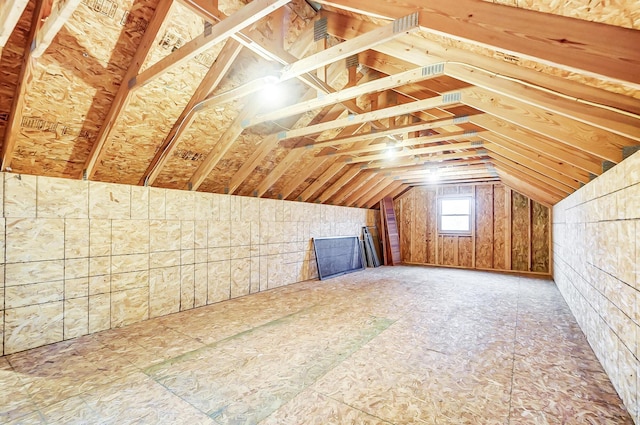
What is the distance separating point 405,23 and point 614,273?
8.78ft

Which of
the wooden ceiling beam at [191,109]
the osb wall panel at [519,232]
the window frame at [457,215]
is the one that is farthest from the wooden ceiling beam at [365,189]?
the wooden ceiling beam at [191,109]

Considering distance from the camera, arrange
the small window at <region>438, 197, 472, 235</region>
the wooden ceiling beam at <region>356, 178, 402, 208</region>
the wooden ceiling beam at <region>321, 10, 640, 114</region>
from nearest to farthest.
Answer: the wooden ceiling beam at <region>321, 10, 640, 114</region> → the wooden ceiling beam at <region>356, 178, 402, 208</region> → the small window at <region>438, 197, 472, 235</region>

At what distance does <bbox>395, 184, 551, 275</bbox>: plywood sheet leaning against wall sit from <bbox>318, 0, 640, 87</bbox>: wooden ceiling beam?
8.05 metres

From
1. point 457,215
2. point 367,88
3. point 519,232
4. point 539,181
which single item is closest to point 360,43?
point 367,88

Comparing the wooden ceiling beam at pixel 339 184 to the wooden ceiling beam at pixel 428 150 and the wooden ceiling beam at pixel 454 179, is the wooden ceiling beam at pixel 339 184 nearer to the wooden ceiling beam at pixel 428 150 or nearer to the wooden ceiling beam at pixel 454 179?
the wooden ceiling beam at pixel 428 150

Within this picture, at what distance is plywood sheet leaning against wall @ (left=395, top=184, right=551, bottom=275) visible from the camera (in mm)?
8023

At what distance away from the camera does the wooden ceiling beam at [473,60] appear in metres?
1.75

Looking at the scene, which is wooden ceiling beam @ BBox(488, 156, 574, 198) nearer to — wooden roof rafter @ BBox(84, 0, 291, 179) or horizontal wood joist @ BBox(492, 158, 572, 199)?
horizontal wood joist @ BBox(492, 158, 572, 199)

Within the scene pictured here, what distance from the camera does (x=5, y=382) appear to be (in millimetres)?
2426

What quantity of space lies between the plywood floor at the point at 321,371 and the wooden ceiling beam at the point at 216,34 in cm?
269

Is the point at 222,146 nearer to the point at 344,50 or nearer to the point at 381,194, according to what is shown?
the point at 344,50

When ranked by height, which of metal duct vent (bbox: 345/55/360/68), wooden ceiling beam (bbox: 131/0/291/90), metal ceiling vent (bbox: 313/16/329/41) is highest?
metal ceiling vent (bbox: 313/16/329/41)

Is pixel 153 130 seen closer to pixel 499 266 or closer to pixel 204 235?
pixel 204 235

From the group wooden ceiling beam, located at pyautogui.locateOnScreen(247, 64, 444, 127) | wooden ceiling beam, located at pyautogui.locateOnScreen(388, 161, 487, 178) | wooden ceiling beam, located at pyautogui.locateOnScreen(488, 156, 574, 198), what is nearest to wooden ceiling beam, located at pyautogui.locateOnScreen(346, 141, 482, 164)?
wooden ceiling beam, located at pyautogui.locateOnScreen(488, 156, 574, 198)
